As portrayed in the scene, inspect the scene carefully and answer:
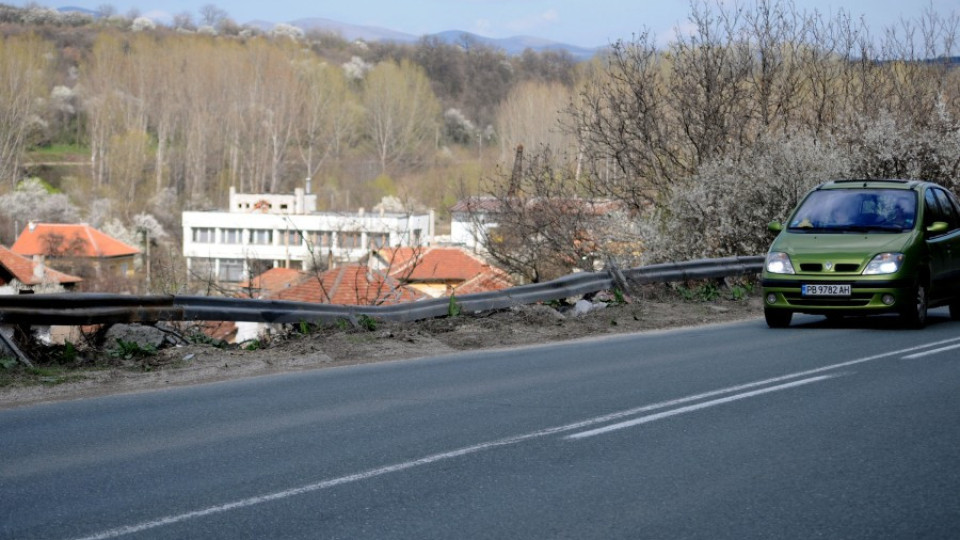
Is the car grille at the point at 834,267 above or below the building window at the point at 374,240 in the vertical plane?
above

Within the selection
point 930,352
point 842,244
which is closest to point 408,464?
point 930,352

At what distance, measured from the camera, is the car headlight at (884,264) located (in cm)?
1402

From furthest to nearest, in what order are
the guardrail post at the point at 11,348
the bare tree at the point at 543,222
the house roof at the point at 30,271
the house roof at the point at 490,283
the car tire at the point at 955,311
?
1. the house roof at the point at 30,271
2. the house roof at the point at 490,283
3. the bare tree at the point at 543,222
4. the car tire at the point at 955,311
5. the guardrail post at the point at 11,348

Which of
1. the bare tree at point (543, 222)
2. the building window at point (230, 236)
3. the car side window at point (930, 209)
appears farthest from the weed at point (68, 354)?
the building window at point (230, 236)

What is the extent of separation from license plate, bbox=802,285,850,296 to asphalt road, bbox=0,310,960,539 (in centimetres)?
258

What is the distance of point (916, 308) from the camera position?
47.0 ft

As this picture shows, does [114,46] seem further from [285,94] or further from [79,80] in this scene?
[285,94]

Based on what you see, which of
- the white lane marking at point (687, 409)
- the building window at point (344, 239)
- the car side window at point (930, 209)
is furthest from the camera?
the building window at point (344, 239)

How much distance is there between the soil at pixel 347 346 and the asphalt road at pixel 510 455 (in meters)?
0.69

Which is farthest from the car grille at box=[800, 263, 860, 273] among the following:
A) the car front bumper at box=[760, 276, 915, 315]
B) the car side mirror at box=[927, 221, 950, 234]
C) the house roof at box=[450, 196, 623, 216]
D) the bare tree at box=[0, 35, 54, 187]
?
the bare tree at box=[0, 35, 54, 187]

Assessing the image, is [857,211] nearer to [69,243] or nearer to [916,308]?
[916,308]

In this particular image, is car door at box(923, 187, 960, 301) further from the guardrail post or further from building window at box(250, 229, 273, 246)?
building window at box(250, 229, 273, 246)

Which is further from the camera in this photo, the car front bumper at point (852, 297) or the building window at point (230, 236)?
the building window at point (230, 236)

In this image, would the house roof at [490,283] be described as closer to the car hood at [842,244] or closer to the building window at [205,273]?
the building window at [205,273]
